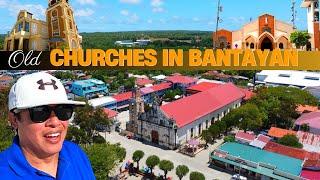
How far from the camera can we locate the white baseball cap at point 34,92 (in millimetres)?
1580

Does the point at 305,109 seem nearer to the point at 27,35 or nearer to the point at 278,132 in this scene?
the point at 278,132

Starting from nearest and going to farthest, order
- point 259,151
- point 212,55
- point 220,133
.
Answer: point 212,55 → point 259,151 → point 220,133

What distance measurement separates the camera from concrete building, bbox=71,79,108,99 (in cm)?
3225

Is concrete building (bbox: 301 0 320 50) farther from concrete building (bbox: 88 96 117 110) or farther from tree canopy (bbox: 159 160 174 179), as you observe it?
concrete building (bbox: 88 96 117 110)

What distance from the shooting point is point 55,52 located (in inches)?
293

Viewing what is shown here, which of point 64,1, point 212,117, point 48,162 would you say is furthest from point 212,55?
point 212,117

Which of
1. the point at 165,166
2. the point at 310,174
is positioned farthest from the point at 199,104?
the point at 310,174

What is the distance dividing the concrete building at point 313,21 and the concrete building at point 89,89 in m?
23.0

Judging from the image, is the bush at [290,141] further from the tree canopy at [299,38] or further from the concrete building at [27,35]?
the concrete building at [27,35]

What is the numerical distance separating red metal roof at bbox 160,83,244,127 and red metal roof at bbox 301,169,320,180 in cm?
765

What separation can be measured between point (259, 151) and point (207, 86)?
51.4 feet

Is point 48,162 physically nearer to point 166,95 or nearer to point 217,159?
point 217,159

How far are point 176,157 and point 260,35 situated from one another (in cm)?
834

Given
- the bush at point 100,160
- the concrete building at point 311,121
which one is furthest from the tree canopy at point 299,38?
the concrete building at point 311,121
